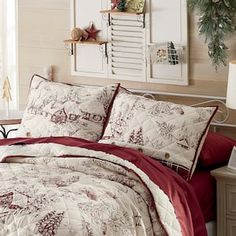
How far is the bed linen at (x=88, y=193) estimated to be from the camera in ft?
9.67

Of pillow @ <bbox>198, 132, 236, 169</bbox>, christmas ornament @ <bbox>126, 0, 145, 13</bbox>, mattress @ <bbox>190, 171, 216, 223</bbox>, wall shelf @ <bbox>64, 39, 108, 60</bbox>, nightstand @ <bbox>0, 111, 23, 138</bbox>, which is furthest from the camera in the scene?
nightstand @ <bbox>0, 111, 23, 138</bbox>

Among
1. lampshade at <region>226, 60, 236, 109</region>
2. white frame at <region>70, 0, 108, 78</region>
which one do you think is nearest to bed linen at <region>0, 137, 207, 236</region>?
lampshade at <region>226, 60, 236, 109</region>

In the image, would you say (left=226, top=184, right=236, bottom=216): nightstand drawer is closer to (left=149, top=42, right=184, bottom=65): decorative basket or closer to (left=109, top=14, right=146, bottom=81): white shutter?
(left=149, top=42, right=184, bottom=65): decorative basket

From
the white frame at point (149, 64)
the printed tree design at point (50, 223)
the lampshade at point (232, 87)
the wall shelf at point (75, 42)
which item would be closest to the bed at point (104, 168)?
the printed tree design at point (50, 223)

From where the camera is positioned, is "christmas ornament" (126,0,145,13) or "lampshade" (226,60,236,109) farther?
"christmas ornament" (126,0,145,13)

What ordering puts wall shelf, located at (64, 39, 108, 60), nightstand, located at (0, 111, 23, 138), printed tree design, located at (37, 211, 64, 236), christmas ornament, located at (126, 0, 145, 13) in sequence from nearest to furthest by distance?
1. printed tree design, located at (37, 211, 64, 236)
2. christmas ornament, located at (126, 0, 145, 13)
3. wall shelf, located at (64, 39, 108, 60)
4. nightstand, located at (0, 111, 23, 138)

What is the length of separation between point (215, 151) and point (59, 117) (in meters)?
0.87

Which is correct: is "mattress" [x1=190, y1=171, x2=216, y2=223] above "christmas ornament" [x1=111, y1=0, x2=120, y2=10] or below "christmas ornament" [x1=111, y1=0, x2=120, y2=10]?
below

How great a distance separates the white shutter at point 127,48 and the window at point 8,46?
876 mm

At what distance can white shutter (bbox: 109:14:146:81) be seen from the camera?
14.5 ft

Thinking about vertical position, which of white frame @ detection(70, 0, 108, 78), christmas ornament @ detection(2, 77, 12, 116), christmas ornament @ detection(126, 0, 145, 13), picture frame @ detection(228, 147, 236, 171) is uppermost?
christmas ornament @ detection(126, 0, 145, 13)

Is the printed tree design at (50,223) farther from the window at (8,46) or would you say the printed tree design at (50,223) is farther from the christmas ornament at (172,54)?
the window at (8,46)

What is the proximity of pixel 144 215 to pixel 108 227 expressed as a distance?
0.35m

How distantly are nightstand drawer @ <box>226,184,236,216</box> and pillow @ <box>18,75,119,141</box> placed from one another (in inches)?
30.6
